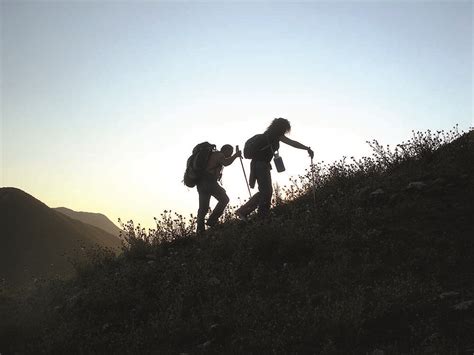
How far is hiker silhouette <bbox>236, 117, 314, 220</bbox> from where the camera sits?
8328 millimetres

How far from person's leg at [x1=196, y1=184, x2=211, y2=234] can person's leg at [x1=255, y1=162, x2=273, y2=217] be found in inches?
44.2

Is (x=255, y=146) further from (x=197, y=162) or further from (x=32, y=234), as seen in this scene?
(x=32, y=234)

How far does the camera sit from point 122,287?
6293mm

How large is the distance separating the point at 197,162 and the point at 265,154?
1.32 m

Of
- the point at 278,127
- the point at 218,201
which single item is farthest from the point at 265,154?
the point at 218,201

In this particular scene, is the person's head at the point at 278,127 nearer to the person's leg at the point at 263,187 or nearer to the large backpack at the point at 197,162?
the person's leg at the point at 263,187

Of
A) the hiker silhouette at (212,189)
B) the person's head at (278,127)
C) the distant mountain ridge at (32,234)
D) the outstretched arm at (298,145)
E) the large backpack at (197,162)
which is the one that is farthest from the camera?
the distant mountain ridge at (32,234)

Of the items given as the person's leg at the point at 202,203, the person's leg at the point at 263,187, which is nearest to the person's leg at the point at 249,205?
the person's leg at the point at 263,187

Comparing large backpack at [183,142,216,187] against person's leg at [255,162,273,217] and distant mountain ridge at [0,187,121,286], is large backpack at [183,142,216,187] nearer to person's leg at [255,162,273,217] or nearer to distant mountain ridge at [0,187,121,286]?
person's leg at [255,162,273,217]

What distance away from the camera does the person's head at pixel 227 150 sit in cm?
929

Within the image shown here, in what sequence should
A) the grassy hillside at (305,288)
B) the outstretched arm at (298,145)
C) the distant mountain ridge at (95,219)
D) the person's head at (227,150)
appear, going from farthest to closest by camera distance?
the distant mountain ridge at (95,219), the person's head at (227,150), the outstretched arm at (298,145), the grassy hillside at (305,288)

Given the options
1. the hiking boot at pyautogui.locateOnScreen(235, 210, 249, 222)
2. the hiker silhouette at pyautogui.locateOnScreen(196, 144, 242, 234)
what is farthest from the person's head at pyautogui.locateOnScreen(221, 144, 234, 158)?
the hiking boot at pyautogui.locateOnScreen(235, 210, 249, 222)

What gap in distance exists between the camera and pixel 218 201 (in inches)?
351

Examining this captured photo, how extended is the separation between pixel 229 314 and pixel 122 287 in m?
1.97
